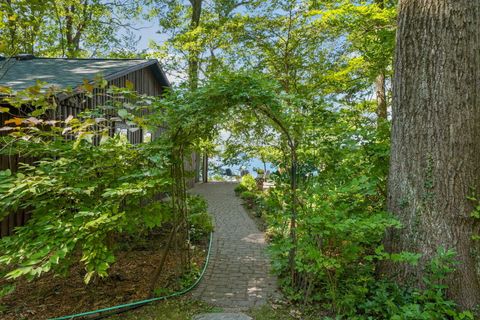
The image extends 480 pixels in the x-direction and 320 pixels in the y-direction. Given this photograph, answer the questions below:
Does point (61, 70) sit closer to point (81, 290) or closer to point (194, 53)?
point (81, 290)

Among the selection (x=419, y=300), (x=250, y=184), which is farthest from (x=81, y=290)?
(x=250, y=184)

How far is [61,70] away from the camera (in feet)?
23.2

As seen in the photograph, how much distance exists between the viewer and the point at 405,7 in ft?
9.93

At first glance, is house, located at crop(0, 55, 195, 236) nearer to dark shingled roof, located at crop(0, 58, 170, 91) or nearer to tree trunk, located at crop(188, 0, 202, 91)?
dark shingled roof, located at crop(0, 58, 170, 91)

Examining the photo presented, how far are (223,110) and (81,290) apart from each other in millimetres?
2753

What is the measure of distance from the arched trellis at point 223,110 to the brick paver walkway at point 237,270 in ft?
1.83

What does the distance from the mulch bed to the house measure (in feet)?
6.71

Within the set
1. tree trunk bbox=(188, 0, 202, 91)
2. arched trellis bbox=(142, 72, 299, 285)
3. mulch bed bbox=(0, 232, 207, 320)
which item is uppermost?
tree trunk bbox=(188, 0, 202, 91)

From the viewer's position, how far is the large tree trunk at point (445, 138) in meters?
2.78

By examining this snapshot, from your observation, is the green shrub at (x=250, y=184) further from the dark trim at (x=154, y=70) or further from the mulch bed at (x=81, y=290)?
the mulch bed at (x=81, y=290)

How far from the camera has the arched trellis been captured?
316cm

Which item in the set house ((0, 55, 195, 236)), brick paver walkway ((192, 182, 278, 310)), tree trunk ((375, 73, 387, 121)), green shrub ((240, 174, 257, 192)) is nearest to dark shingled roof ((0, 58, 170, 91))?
house ((0, 55, 195, 236))

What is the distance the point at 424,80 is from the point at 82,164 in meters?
3.50

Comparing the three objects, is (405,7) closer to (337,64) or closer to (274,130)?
(274,130)
